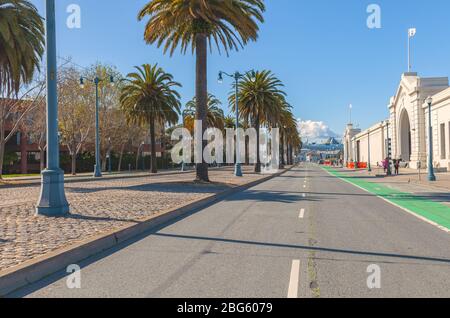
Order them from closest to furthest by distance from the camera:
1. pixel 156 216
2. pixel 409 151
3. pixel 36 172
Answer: pixel 156 216 < pixel 36 172 < pixel 409 151

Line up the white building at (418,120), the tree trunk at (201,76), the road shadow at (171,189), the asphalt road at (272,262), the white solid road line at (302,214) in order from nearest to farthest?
the asphalt road at (272,262)
the white solid road line at (302,214)
the road shadow at (171,189)
the tree trunk at (201,76)
the white building at (418,120)

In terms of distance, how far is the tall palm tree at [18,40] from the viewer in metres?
26.2

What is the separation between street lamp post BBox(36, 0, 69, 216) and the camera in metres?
11.4

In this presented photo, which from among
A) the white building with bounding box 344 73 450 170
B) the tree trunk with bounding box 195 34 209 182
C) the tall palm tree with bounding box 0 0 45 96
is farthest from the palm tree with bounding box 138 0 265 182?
the white building with bounding box 344 73 450 170

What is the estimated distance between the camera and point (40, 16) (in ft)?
95.7

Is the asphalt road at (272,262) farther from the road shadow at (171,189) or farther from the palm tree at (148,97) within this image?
the palm tree at (148,97)

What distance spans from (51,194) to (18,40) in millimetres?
18906

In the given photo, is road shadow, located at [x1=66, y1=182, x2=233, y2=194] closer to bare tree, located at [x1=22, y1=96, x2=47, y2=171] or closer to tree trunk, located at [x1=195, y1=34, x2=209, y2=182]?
tree trunk, located at [x1=195, y1=34, x2=209, y2=182]

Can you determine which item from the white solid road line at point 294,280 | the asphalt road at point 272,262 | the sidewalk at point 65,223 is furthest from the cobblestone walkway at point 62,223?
the white solid road line at point 294,280

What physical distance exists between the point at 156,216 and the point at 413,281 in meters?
7.09

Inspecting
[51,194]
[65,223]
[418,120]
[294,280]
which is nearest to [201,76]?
[51,194]

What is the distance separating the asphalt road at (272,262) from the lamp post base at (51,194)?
2973 mm

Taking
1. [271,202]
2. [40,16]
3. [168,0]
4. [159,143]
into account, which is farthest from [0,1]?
[159,143]

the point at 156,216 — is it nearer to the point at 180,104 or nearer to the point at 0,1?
the point at 0,1
